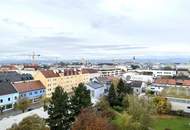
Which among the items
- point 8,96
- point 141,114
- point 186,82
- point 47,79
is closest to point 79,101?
point 141,114

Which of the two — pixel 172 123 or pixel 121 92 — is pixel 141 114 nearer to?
pixel 172 123

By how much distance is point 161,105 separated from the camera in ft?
143

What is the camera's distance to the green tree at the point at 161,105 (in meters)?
43.6

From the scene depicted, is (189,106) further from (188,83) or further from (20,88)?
(20,88)

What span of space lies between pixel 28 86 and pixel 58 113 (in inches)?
1093

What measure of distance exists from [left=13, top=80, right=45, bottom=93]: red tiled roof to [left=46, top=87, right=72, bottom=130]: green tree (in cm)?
2464

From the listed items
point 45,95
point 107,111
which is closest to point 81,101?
point 107,111

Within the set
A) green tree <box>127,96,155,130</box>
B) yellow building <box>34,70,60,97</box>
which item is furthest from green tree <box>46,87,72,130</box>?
yellow building <box>34,70,60,97</box>

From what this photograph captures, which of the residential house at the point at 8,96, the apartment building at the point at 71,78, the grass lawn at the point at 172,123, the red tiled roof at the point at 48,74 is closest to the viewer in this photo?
the grass lawn at the point at 172,123

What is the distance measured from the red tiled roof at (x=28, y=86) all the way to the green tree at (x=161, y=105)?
2566 cm

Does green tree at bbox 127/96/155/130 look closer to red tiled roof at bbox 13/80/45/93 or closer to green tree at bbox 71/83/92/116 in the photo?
green tree at bbox 71/83/92/116

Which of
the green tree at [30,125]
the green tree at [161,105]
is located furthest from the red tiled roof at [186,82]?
the green tree at [30,125]

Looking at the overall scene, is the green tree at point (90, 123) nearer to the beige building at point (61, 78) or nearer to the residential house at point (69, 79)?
the beige building at point (61, 78)

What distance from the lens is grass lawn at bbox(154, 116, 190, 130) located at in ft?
118
